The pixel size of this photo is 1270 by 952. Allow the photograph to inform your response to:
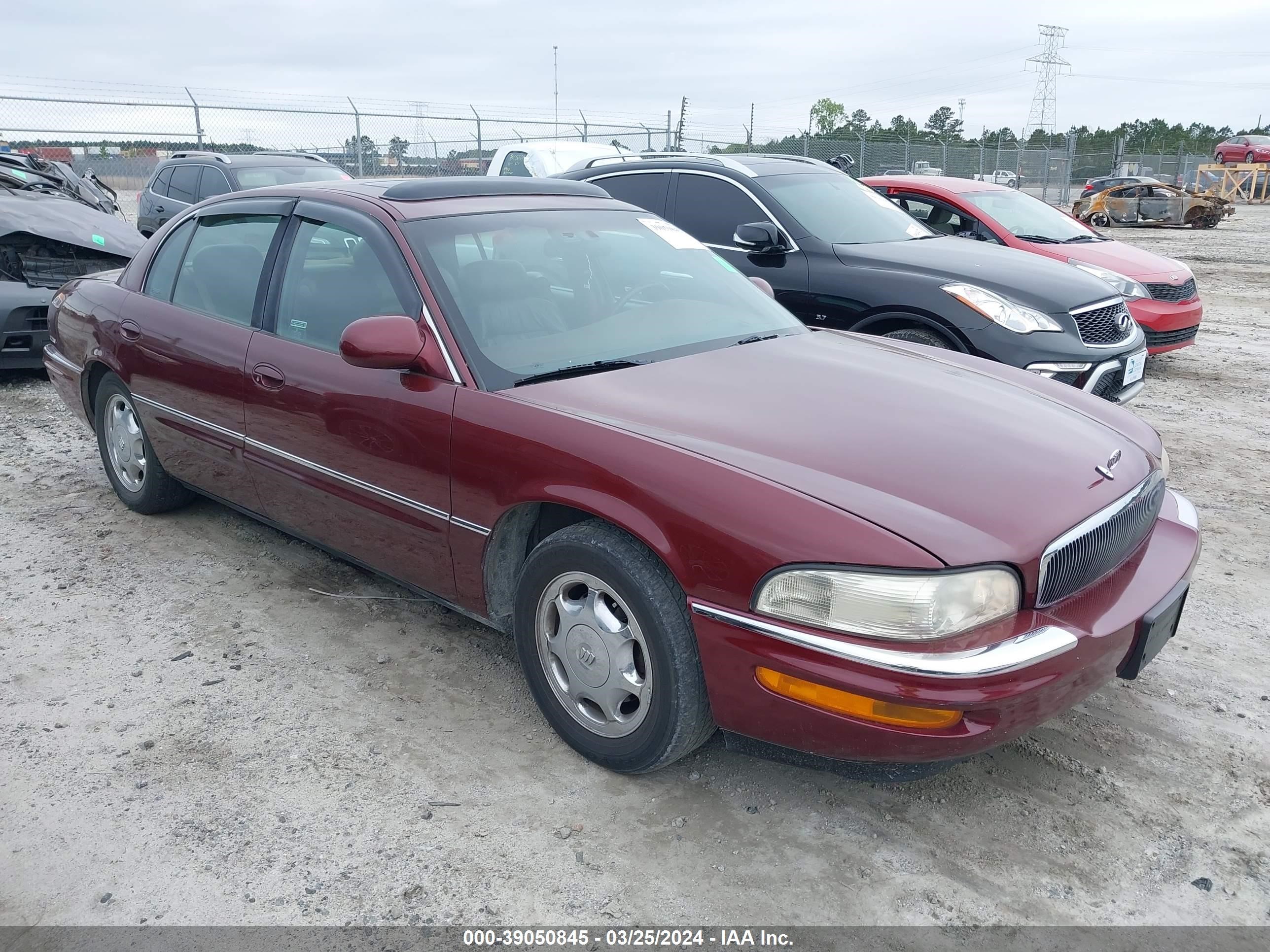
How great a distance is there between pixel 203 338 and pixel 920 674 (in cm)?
304

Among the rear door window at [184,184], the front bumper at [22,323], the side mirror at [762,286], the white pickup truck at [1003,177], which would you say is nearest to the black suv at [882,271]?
the side mirror at [762,286]

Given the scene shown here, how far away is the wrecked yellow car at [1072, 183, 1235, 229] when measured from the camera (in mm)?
22562

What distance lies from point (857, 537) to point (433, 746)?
4.84 ft

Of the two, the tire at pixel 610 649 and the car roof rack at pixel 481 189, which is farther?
the car roof rack at pixel 481 189

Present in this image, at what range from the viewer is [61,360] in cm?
496

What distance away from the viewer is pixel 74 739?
2.95m

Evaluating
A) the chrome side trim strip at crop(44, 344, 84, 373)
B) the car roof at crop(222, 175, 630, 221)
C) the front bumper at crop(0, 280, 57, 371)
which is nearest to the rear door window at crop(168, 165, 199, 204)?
the front bumper at crop(0, 280, 57, 371)

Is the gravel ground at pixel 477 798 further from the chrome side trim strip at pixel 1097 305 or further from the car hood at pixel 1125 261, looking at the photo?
the car hood at pixel 1125 261

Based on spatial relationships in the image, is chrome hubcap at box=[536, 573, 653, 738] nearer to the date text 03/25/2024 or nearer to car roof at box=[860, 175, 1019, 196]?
the date text 03/25/2024

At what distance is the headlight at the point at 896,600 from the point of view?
2164mm

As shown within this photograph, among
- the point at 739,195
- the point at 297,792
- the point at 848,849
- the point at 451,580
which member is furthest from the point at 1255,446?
the point at 297,792

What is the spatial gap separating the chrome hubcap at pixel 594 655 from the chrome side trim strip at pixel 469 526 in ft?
0.90

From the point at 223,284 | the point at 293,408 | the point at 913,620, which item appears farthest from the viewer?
the point at 223,284

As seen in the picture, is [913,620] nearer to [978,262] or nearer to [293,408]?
[293,408]
